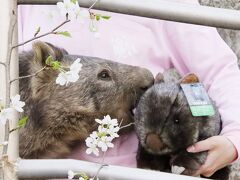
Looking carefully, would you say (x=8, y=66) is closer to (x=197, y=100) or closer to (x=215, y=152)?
(x=197, y=100)

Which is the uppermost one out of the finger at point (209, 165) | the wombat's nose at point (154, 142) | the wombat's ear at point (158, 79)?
the wombat's ear at point (158, 79)

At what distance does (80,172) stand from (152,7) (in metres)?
0.36

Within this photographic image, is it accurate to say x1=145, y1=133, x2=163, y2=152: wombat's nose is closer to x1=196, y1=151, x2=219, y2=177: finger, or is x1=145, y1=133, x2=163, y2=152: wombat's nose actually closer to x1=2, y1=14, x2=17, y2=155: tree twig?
x1=196, y1=151, x2=219, y2=177: finger

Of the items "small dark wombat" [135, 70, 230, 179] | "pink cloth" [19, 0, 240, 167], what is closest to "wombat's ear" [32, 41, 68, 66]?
"pink cloth" [19, 0, 240, 167]

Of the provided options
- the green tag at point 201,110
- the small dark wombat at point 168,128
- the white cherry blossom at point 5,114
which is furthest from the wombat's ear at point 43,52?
the white cherry blossom at point 5,114

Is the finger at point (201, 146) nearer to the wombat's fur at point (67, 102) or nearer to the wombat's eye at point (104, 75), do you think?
the wombat's fur at point (67, 102)

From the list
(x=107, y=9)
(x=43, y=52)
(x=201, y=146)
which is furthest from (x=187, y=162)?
(x=107, y=9)

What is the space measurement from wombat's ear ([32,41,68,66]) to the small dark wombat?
0.29 metres

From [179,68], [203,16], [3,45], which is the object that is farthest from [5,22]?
[179,68]

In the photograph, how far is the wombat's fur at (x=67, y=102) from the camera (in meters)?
1.70

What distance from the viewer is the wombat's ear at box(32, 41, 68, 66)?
1.69 metres

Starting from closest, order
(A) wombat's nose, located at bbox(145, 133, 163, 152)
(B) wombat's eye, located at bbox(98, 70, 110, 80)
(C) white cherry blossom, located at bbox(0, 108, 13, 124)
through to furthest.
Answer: (C) white cherry blossom, located at bbox(0, 108, 13, 124) → (A) wombat's nose, located at bbox(145, 133, 163, 152) → (B) wombat's eye, located at bbox(98, 70, 110, 80)

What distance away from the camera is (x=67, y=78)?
3.79 feet

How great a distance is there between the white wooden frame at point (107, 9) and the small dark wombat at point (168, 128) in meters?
0.48
